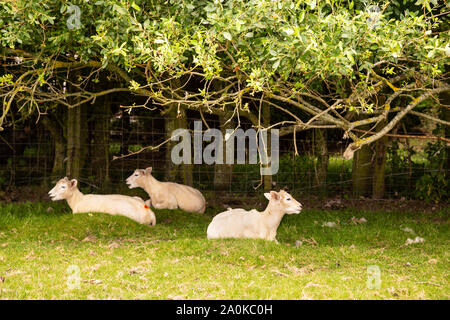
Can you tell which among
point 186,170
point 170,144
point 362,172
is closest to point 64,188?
point 186,170

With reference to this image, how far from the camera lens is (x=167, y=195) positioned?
11383 millimetres

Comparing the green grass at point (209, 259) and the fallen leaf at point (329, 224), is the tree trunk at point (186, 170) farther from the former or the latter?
the fallen leaf at point (329, 224)

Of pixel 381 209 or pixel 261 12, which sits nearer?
pixel 261 12

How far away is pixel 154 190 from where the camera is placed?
11.4 meters

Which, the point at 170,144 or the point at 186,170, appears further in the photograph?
the point at 170,144

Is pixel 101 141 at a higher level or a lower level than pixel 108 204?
higher

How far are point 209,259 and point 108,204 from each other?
3290 millimetres

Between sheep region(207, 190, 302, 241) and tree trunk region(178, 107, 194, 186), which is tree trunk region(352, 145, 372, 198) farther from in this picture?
sheep region(207, 190, 302, 241)

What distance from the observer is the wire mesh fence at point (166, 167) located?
517 inches

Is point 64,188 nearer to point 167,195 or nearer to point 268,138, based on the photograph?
point 167,195

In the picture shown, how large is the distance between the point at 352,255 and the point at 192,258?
2098 mm

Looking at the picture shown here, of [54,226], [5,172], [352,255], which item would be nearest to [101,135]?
[5,172]

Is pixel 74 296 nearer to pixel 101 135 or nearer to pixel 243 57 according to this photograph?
pixel 243 57

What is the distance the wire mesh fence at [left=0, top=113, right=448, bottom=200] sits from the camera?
43.1ft
